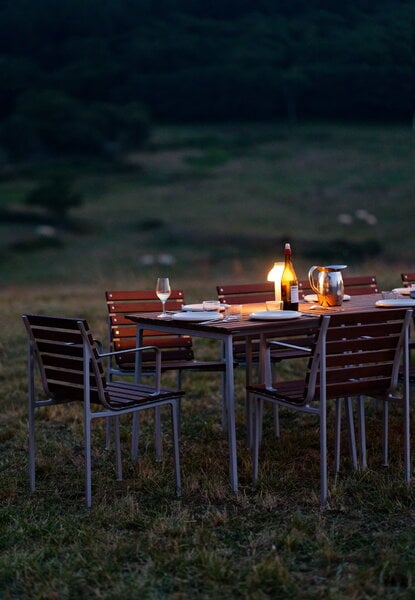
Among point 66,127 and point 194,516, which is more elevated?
point 66,127

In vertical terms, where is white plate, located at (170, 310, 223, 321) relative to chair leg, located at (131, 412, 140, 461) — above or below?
above

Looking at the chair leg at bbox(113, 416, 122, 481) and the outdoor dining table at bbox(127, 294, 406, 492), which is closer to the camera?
the outdoor dining table at bbox(127, 294, 406, 492)

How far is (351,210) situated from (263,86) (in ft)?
19.6

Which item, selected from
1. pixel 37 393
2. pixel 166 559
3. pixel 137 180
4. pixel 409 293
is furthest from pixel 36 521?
pixel 137 180

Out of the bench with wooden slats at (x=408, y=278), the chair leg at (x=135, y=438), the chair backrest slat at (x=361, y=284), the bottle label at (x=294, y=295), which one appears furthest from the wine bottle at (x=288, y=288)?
the bench with wooden slats at (x=408, y=278)

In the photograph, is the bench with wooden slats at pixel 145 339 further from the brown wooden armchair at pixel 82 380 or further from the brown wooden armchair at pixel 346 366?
the brown wooden armchair at pixel 346 366

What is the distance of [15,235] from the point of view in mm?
39406

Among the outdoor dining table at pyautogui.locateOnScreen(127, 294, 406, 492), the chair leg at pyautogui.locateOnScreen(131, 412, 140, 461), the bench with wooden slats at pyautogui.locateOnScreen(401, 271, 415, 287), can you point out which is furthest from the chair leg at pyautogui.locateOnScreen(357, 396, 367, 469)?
the bench with wooden slats at pyautogui.locateOnScreen(401, 271, 415, 287)

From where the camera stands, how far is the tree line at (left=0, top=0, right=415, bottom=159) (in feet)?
122

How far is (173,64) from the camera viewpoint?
1528 inches

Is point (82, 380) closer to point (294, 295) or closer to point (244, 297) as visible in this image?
point (294, 295)

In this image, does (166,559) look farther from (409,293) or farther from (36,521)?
(409,293)

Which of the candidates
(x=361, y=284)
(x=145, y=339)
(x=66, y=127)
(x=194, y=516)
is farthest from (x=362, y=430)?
(x=66, y=127)

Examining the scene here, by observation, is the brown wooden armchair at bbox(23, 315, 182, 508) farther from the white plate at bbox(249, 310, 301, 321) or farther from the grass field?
the white plate at bbox(249, 310, 301, 321)
